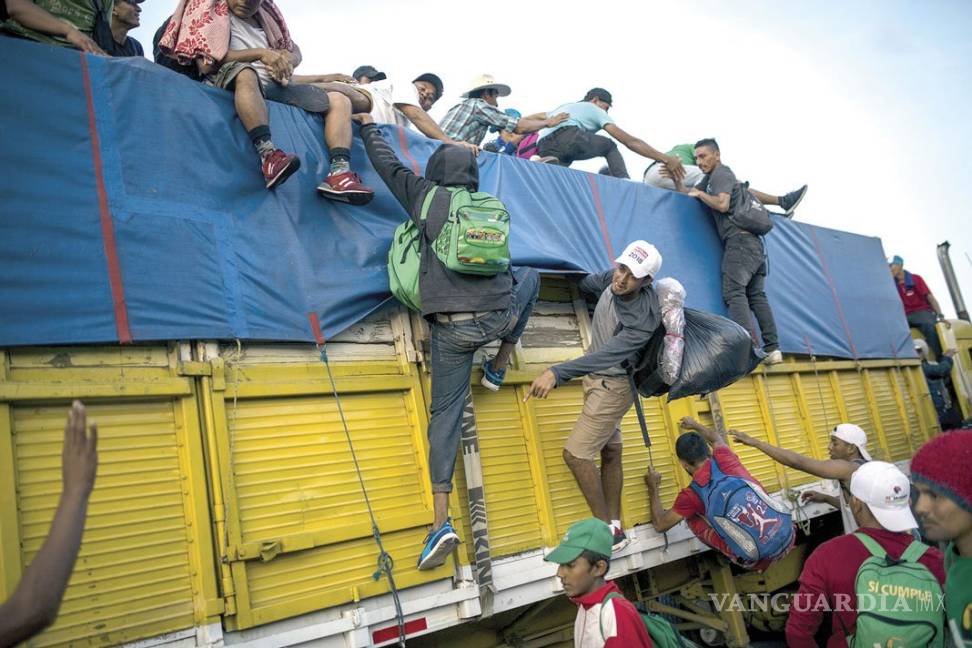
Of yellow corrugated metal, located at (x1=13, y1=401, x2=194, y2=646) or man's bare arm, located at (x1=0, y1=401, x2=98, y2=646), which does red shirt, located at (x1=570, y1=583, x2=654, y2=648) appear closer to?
yellow corrugated metal, located at (x1=13, y1=401, x2=194, y2=646)

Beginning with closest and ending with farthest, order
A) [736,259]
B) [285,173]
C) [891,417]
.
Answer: [285,173], [736,259], [891,417]

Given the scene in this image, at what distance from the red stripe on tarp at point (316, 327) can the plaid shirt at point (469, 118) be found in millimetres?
2962

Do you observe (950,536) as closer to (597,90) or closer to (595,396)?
(595,396)

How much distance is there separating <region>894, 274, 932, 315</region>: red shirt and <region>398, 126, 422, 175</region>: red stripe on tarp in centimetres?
710

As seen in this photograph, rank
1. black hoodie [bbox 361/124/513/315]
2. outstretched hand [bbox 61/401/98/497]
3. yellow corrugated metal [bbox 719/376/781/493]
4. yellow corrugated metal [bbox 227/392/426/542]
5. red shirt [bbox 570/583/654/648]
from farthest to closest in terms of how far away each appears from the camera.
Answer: yellow corrugated metal [bbox 719/376/781/493]
black hoodie [bbox 361/124/513/315]
yellow corrugated metal [bbox 227/392/426/542]
red shirt [bbox 570/583/654/648]
outstretched hand [bbox 61/401/98/497]

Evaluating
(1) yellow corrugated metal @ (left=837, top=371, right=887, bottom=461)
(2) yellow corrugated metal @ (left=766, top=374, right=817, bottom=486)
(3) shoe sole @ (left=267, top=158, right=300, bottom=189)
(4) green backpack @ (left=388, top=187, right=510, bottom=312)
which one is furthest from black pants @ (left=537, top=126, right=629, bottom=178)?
(3) shoe sole @ (left=267, top=158, right=300, bottom=189)

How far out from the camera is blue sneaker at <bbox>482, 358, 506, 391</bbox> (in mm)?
3871

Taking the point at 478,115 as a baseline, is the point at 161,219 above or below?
below

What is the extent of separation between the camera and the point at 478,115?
5.96 metres

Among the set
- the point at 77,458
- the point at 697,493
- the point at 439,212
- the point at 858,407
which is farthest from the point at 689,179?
the point at 77,458

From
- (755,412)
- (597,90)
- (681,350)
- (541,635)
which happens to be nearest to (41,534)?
(541,635)

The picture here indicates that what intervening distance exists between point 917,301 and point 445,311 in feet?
24.9

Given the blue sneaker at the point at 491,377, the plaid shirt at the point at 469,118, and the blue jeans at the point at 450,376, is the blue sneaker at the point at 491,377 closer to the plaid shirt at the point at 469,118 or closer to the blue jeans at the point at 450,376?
the blue jeans at the point at 450,376

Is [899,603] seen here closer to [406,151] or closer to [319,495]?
[319,495]
